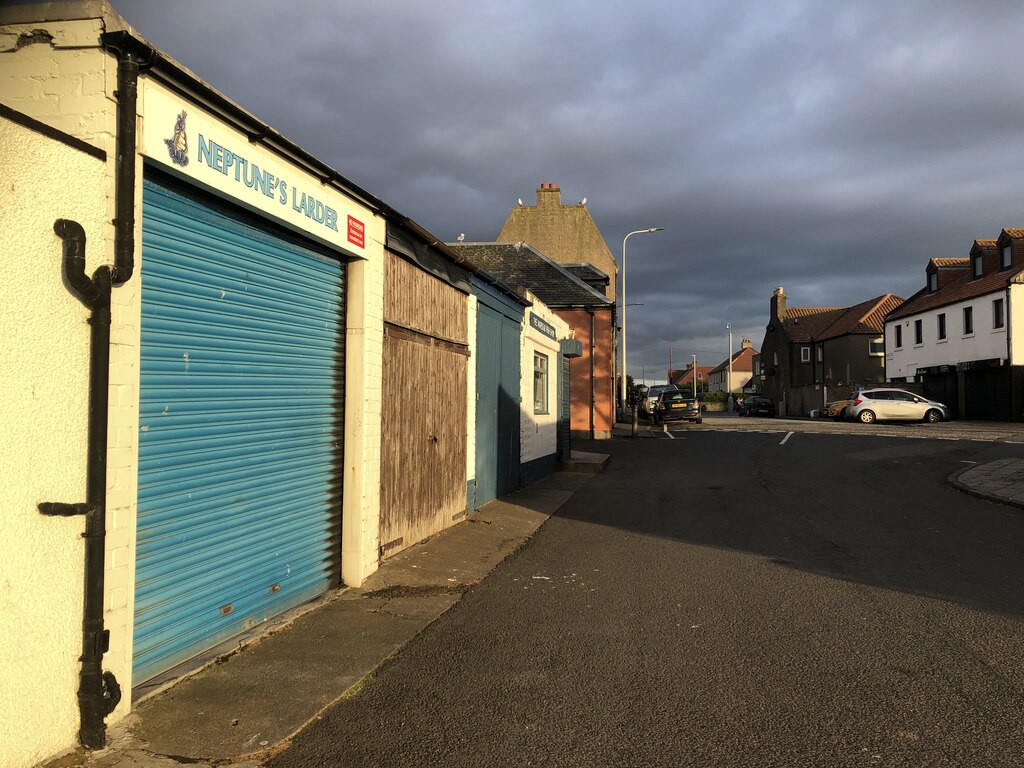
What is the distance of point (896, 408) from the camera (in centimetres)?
3300

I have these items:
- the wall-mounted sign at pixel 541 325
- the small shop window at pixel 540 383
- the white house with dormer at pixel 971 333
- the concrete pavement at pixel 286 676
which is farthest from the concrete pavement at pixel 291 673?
the white house with dormer at pixel 971 333

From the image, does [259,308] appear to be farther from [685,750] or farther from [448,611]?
[685,750]

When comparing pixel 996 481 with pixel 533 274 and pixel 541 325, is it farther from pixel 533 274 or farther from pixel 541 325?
pixel 533 274

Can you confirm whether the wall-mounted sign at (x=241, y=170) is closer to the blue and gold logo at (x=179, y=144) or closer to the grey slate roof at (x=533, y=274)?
the blue and gold logo at (x=179, y=144)

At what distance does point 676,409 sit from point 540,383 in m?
21.1

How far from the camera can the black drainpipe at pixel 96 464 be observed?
3.46 meters

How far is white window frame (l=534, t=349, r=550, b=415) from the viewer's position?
15.7 metres

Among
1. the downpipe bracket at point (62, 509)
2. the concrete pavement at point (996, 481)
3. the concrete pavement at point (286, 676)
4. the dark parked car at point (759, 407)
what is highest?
the dark parked car at point (759, 407)

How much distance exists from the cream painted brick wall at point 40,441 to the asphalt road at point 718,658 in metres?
1.11

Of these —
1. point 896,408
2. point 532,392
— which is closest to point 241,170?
point 532,392

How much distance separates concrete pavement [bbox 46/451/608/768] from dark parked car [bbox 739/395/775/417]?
5117 cm

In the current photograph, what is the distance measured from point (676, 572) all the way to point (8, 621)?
5598 millimetres

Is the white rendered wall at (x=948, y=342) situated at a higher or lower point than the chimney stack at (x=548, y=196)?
lower

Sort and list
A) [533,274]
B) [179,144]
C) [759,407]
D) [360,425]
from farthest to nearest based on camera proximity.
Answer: [759,407], [533,274], [360,425], [179,144]
